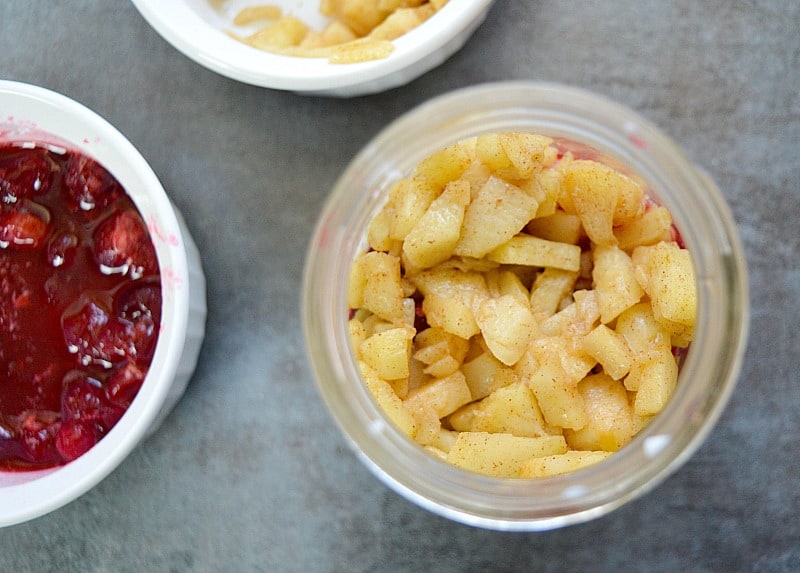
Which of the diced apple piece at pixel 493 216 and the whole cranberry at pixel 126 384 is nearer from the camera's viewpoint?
the diced apple piece at pixel 493 216

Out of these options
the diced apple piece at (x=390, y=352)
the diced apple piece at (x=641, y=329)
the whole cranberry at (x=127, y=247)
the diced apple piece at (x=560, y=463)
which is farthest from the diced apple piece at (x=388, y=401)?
the whole cranberry at (x=127, y=247)

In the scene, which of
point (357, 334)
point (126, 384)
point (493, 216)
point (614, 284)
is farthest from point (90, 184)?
point (614, 284)

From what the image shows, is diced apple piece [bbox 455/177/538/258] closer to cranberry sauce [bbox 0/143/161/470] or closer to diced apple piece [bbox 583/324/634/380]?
diced apple piece [bbox 583/324/634/380]

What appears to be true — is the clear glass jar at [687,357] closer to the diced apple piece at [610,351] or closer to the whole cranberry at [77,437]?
the diced apple piece at [610,351]

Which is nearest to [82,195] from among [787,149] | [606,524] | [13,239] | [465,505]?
[13,239]

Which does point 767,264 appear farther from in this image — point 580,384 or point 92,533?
point 92,533

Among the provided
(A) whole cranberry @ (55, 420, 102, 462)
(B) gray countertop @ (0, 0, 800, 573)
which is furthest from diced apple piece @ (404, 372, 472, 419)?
(A) whole cranberry @ (55, 420, 102, 462)

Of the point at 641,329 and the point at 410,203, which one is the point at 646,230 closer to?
the point at 641,329
